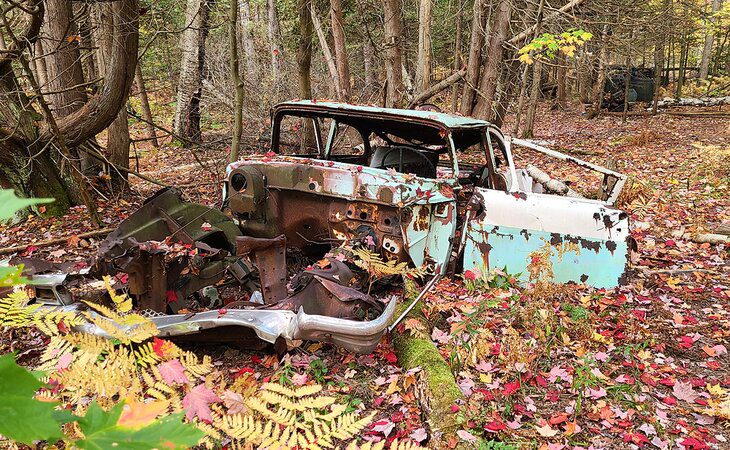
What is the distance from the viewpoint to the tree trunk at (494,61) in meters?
10.6

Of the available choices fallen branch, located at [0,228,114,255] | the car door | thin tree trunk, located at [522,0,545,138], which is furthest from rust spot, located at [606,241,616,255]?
thin tree trunk, located at [522,0,545,138]

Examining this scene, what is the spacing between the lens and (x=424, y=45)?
32.6 ft

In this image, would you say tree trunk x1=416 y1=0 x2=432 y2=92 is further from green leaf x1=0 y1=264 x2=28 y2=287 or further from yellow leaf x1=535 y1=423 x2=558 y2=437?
green leaf x1=0 y1=264 x2=28 y2=287

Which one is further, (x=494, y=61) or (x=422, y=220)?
(x=494, y=61)

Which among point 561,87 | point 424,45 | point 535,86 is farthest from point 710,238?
point 561,87

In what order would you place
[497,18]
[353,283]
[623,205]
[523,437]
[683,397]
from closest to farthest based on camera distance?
[523,437] < [683,397] < [353,283] < [623,205] < [497,18]

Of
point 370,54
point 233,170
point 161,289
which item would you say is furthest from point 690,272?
point 370,54

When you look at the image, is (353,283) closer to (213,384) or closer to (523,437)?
(213,384)

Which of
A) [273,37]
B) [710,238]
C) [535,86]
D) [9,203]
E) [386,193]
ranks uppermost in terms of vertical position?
[273,37]

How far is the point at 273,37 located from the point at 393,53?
521 centimetres

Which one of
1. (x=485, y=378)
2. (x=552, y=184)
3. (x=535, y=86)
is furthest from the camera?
(x=535, y=86)

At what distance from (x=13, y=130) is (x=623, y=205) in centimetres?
927

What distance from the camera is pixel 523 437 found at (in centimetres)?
277

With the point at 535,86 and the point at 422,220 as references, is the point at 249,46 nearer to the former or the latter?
the point at 535,86
